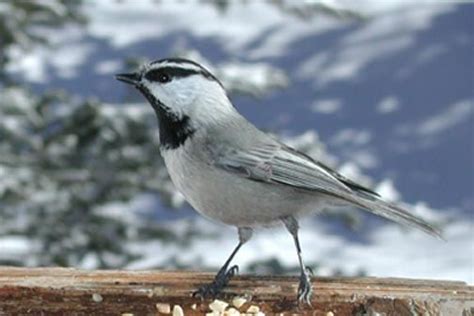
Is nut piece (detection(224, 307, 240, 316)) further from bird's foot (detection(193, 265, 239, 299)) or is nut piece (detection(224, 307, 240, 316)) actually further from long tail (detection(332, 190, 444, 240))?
long tail (detection(332, 190, 444, 240))

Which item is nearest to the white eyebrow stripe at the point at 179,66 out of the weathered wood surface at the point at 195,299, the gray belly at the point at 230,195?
the gray belly at the point at 230,195

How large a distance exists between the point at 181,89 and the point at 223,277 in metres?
0.50

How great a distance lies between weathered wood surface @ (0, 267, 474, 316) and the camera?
2.30 meters

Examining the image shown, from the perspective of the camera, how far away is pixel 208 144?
2543 millimetres

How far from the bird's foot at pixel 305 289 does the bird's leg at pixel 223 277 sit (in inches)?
7.9

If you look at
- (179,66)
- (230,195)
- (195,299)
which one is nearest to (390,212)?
(230,195)

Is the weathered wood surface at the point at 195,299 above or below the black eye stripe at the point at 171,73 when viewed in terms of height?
below

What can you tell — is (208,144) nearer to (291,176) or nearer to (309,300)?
(291,176)

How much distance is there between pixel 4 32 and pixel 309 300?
Answer: 17.6 ft

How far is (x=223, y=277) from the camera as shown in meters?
2.46

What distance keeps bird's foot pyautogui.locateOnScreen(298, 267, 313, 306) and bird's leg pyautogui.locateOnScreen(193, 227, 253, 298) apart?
0.20 m

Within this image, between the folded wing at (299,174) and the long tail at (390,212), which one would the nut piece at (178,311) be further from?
the long tail at (390,212)

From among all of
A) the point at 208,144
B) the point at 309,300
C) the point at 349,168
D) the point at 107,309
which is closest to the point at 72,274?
the point at 107,309

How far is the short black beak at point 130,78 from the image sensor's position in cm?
256
